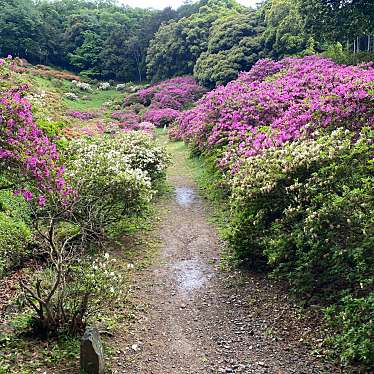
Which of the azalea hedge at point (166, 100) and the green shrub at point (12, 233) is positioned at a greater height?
the azalea hedge at point (166, 100)

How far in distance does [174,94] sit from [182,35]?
7635mm

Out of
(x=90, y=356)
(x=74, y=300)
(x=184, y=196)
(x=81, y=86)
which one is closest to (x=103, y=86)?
(x=81, y=86)

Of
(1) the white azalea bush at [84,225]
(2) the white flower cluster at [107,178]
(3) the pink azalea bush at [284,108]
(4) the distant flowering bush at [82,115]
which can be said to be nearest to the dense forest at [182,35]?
(3) the pink azalea bush at [284,108]

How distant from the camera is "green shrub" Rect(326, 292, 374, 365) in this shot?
4.91 metres

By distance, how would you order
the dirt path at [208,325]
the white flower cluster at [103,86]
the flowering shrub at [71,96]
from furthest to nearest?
the white flower cluster at [103,86], the flowering shrub at [71,96], the dirt path at [208,325]

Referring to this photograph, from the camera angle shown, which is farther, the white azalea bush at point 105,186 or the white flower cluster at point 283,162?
the white azalea bush at point 105,186

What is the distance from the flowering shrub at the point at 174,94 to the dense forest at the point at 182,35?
0.98 m

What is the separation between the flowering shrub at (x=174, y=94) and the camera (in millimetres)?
30375

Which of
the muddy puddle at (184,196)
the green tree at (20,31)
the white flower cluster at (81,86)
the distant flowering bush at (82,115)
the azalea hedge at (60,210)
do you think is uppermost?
the green tree at (20,31)

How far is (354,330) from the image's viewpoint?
520 centimetres

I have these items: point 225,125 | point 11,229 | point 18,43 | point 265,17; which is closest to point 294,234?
point 11,229

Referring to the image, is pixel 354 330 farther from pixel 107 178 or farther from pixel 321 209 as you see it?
pixel 107 178

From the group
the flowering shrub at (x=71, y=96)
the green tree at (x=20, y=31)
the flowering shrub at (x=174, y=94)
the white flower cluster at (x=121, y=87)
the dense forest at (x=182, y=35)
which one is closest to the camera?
the dense forest at (x=182, y=35)

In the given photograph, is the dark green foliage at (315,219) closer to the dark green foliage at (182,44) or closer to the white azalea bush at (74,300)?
the white azalea bush at (74,300)
